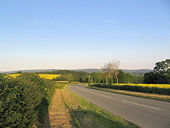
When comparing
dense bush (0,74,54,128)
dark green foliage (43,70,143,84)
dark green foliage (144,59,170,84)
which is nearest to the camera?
dense bush (0,74,54,128)

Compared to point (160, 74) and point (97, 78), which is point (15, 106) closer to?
point (160, 74)

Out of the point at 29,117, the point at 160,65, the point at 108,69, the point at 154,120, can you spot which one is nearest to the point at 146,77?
the point at 160,65

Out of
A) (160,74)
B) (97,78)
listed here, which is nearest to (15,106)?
(160,74)

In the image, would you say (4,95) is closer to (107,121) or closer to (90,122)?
(90,122)

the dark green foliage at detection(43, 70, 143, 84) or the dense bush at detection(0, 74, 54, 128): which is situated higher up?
the dense bush at detection(0, 74, 54, 128)

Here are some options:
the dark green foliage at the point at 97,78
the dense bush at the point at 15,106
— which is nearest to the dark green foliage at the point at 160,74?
the dark green foliage at the point at 97,78

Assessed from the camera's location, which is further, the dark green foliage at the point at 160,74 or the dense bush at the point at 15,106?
the dark green foliage at the point at 160,74

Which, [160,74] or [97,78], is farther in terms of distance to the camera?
[97,78]

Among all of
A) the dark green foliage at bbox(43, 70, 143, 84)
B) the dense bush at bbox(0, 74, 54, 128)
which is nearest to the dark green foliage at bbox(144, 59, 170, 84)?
the dark green foliage at bbox(43, 70, 143, 84)

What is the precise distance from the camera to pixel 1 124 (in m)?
3.38

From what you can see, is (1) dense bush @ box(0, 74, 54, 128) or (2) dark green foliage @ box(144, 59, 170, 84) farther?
(2) dark green foliage @ box(144, 59, 170, 84)

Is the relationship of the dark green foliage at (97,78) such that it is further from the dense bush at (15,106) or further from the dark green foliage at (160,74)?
the dense bush at (15,106)

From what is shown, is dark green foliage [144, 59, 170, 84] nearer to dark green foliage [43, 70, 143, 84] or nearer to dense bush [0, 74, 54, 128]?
dark green foliage [43, 70, 143, 84]

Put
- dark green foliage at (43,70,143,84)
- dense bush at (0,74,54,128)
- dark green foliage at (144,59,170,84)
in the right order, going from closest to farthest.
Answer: dense bush at (0,74,54,128) < dark green foliage at (144,59,170,84) < dark green foliage at (43,70,143,84)
